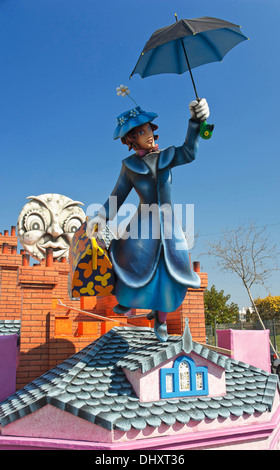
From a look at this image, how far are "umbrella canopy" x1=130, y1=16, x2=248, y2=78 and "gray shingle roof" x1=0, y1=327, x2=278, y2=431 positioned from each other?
2.90 m

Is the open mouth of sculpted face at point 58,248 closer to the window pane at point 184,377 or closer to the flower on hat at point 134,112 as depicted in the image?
the flower on hat at point 134,112

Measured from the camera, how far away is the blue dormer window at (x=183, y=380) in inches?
153

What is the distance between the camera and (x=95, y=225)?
4414 mm

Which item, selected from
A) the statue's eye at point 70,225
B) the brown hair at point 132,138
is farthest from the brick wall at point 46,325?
the statue's eye at point 70,225

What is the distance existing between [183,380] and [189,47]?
344 centimetres

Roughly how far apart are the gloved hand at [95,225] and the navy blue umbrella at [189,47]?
159cm

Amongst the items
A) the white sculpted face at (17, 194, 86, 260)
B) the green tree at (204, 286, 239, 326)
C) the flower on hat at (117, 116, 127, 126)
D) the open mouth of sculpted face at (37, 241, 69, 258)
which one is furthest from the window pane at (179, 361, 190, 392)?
the green tree at (204, 286, 239, 326)

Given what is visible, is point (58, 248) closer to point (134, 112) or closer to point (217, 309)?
point (134, 112)

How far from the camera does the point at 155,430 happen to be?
11.8 ft

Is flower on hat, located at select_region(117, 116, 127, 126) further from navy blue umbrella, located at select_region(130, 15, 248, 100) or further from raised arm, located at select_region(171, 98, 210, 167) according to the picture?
raised arm, located at select_region(171, 98, 210, 167)

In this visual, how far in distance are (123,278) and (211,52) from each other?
8.32 feet

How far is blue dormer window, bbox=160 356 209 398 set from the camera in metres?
3.89
